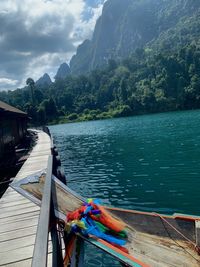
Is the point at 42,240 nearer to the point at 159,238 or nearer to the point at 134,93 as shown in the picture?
the point at 159,238

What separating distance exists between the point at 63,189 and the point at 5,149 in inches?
480

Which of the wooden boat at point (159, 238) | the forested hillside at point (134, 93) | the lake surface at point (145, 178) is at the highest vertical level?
the forested hillside at point (134, 93)

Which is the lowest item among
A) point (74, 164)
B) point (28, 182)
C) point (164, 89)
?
point (74, 164)

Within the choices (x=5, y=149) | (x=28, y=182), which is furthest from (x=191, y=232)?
(x=5, y=149)

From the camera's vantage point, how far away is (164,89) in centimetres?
13012

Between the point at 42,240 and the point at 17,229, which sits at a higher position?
the point at 42,240

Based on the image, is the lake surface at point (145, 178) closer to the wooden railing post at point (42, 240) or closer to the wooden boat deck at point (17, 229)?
the wooden boat deck at point (17, 229)

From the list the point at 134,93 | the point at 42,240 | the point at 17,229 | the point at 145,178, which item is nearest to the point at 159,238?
the point at 17,229

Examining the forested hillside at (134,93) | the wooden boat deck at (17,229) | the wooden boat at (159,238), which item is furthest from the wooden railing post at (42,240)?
the forested hillside at (134,93)

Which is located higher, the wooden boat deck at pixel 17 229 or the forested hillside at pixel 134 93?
the forested hillside at pixel 134 93

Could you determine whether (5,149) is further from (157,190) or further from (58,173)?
(157,190)

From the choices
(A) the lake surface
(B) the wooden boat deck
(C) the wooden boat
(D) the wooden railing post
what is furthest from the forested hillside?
(D) the wooden railing post

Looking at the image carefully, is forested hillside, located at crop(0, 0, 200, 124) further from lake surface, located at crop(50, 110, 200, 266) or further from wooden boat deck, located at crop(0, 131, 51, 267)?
wooden boat deck, located at crop(0, 131, 51, 267)

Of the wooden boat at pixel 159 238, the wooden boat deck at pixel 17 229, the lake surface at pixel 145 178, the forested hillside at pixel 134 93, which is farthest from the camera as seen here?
the forested hillside at pixel 134 93
